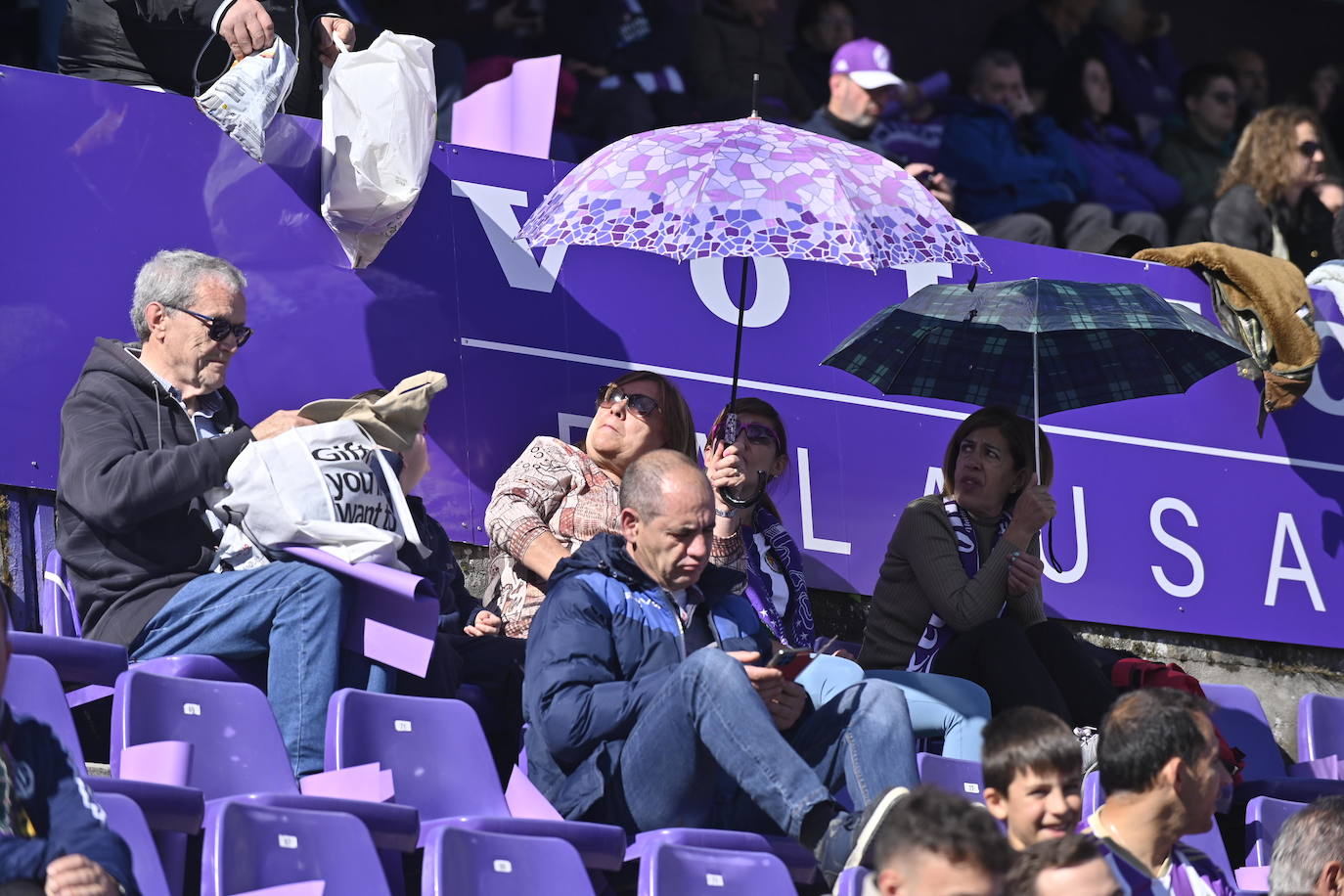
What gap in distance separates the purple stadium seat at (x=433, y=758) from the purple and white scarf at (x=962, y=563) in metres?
1.62

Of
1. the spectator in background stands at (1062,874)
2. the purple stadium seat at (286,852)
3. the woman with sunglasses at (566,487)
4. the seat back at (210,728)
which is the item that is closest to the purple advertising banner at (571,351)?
the woman with sunglasses at (566,487)

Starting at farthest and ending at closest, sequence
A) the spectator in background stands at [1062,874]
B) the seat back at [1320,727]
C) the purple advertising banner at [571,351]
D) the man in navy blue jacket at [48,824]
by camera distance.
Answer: the seat back at [1320,727], the purple advertising banner at [571,351], the spectator in background stands at [1062,874], the man in navy blue jacket at [48,824]

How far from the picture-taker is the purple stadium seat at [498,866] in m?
3.62

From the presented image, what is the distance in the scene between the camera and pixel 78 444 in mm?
4688

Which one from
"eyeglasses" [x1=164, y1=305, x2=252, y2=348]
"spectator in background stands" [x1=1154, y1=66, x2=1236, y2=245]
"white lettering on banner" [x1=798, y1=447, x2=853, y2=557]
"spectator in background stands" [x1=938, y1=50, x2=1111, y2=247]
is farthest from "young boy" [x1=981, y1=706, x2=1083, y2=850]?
"spectator in background stands" [x1=1154, y1=66, x2=1236, y2=245]

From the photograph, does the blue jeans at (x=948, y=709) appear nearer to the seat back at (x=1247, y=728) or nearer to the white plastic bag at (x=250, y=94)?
the seat back at (x=1247, y=728)

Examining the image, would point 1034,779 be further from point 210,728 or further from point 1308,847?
point 210,728

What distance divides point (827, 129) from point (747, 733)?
4.05m

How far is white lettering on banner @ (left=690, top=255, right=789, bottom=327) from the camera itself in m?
6.40

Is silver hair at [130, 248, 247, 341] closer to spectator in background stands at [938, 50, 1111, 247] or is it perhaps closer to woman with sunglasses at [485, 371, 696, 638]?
woman with sunglasses at [485, 371, 696, 638]

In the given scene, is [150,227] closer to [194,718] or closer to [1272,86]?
[194,718]

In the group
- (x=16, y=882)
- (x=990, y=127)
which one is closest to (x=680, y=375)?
(x=990, y=127)

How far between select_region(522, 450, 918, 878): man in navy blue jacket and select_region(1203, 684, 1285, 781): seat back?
80.7 inches

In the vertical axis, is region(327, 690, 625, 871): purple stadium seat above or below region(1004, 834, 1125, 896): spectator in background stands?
below
